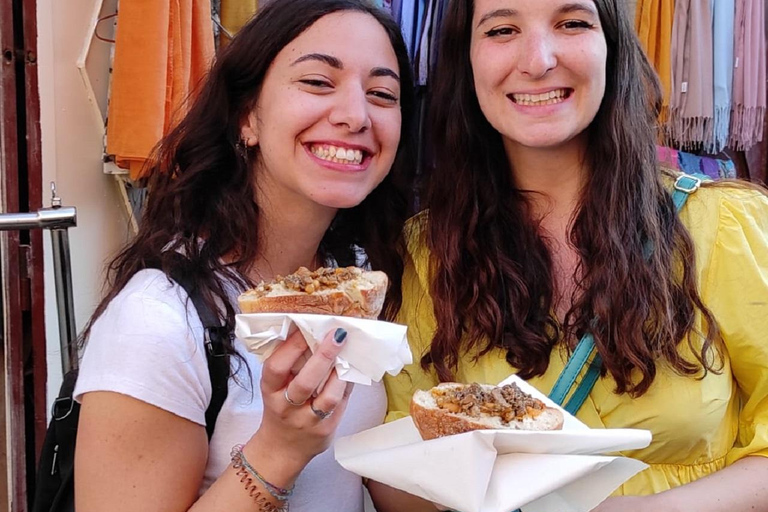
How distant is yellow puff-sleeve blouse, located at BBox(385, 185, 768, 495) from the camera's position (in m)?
1.74

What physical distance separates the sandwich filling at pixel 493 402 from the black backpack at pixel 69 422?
0.49 metres

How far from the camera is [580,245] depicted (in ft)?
6.48

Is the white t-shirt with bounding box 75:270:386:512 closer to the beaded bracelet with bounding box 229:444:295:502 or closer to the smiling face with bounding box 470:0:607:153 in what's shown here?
the beaded bracelet with bounding box 229:444:295:502

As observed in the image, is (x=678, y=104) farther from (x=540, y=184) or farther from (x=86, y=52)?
(x=86, y=52)

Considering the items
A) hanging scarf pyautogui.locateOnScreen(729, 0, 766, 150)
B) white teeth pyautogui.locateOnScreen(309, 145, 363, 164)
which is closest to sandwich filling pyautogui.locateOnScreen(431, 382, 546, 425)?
white teeth pyautogui.locateOnScreen(309, 145, 363, 164)

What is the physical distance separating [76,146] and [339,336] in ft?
7.90

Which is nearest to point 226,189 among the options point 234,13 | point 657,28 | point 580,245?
point 580,245

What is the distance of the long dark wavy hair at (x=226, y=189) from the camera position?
1.80 metres

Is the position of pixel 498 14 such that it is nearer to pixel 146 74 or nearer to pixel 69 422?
pixel 69 422

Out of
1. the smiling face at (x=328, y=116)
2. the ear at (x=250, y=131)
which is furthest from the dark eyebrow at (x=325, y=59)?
the ear at (x=250, y=131)

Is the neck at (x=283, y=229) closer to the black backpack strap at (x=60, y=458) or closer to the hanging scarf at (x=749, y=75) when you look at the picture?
the black backpack strap at (x=60, y=458)

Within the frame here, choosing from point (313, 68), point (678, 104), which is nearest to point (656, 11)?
point (678, 104)

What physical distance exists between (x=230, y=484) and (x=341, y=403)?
28 centimetres

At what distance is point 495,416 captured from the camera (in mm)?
1461
